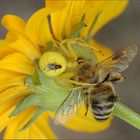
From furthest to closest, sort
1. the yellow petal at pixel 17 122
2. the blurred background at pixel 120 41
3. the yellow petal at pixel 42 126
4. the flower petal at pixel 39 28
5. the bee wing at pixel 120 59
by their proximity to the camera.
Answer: the blurred background at pixel 120 41 < the yellow petal at pixel 42 126 < the yellow petal at pixel 17 122 < the bee wing at pixel 120 59 < the flower petal at pixel 39 28

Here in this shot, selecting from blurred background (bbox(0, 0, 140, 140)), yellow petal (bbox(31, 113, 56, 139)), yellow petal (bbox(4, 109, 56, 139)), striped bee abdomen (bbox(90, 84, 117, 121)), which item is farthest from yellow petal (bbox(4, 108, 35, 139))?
blurred background (bbox(0, 0, 140, 140))

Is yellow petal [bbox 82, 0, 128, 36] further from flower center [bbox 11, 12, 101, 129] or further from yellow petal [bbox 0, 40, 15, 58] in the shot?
yellow petal [bbox 0, 40, 15, 58]

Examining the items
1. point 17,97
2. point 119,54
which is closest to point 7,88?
point 17,97

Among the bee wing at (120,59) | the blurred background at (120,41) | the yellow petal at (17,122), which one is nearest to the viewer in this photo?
the bee wing at (120,59)

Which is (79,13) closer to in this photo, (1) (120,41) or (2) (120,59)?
(2) (120,59)

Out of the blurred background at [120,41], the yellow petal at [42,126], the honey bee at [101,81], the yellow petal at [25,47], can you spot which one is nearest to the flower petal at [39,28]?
the yellow petal at [25,47]

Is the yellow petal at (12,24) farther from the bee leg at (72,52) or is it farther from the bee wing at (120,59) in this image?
the bee wing at (120,59)

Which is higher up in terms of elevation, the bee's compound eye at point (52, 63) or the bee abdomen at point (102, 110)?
the bee's compound eye at point (52, 63)

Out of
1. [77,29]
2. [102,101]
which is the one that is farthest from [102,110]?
[77,29]
